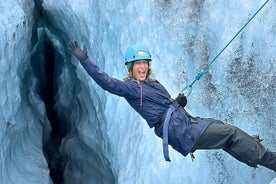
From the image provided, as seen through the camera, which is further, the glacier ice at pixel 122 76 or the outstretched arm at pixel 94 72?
the glacier ice at pixel 122 76

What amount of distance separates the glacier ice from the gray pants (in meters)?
0.21

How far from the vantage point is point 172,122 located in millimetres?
2781

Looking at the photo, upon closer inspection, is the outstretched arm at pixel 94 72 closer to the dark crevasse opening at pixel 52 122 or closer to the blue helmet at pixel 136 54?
the blue helmet at pixel 136 54

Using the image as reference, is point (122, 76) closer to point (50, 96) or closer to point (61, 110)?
point (61, 110)

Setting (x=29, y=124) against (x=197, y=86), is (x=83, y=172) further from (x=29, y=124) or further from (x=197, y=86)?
(x=197, y=86)

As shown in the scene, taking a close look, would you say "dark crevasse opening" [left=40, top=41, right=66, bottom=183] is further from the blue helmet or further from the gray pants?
the gray pants

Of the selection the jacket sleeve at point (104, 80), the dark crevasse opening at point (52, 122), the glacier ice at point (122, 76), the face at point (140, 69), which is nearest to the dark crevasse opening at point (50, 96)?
the dark crevasse opening at point (52, 122)

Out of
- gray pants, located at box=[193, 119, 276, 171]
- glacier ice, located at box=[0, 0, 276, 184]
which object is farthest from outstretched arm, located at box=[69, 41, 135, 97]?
glacier ice, located at box=[0, 0, 276, 184]

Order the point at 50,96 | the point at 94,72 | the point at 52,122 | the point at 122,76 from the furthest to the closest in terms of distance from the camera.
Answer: the point at 50,96, the point at 52,122, the point at 122,76, the point at 94,72

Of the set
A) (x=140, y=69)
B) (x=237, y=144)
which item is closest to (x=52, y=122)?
(x=140, y=69)

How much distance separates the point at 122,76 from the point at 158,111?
6.27ft

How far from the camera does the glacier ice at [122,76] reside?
343cm

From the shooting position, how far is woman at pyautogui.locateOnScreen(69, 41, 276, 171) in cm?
269

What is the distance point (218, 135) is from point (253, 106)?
2.30ft
